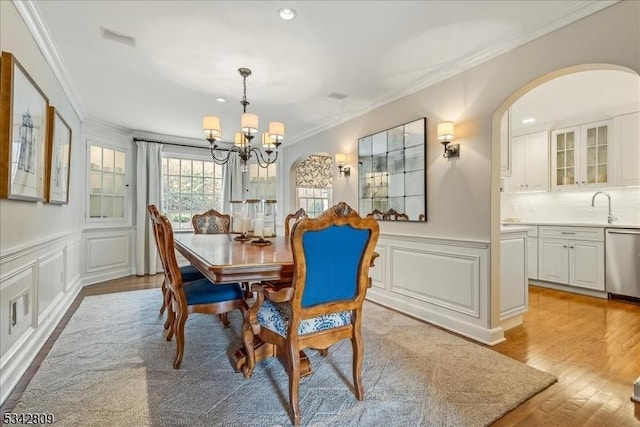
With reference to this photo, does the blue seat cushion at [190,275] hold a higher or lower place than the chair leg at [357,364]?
higher

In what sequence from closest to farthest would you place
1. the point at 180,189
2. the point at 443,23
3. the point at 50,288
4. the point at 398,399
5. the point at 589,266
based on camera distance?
1. the point at 398,399
2. the point at 443,23
3. the point at 50,288
4. the point at 589,266
5. the point at 180,189

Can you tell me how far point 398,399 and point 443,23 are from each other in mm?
2500

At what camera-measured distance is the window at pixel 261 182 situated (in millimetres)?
5969

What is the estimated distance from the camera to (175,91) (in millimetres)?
3375

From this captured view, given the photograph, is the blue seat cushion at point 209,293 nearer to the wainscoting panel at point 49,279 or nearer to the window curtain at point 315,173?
the wainscoting panel at point 49,279

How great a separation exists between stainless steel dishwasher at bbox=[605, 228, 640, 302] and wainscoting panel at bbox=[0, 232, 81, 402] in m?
5.64

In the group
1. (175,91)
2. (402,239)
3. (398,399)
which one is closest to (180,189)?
(175,91)

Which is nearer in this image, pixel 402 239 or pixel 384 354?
pixel 384 354

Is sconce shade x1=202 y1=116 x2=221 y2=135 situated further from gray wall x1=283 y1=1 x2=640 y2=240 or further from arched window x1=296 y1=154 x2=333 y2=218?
arched window x1=296 y1=154 x2=333 y2=218

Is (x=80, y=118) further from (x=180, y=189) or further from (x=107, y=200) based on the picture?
(x=180, y=189)

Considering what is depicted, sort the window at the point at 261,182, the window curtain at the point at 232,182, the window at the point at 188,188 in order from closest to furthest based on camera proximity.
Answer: the window at the point at 188,188, the window curtain at the point at 232,182, the window at the point at 261,182

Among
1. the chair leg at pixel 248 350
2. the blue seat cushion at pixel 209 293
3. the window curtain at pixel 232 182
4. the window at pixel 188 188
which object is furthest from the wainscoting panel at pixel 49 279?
the window curtain at pixel 232 182

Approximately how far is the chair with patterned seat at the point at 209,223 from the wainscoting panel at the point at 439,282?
2132 mm

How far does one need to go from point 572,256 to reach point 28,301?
5699 millimetres
